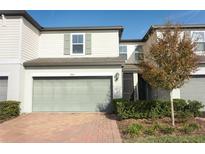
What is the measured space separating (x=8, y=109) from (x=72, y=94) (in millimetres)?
4262

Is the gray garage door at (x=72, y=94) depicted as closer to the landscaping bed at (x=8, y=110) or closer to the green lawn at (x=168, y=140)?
the landscaping bed at (x=8, y=110)

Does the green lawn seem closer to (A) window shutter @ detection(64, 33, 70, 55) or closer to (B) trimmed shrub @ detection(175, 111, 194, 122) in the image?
(B) trimmed shrub @ detection(175, 111, 194, 122)

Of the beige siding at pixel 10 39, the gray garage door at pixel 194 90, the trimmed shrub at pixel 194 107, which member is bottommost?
the trimmed shrub at pixel 194 107

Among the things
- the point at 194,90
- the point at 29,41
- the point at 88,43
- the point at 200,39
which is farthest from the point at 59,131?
the point at 200,39

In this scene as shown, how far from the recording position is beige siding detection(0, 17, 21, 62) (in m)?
14.6

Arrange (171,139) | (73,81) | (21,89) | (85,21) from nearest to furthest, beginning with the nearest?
(171,139)
(21,89)
(73,81)
(85,21)

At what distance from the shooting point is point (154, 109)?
1229 cm

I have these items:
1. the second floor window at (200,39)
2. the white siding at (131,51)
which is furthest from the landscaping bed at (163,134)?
the white siding at (131,51)

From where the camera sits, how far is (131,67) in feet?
63.9

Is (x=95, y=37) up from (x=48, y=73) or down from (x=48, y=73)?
up

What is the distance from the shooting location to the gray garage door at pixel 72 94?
615 inches

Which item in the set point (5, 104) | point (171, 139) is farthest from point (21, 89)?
point (171, 139)
